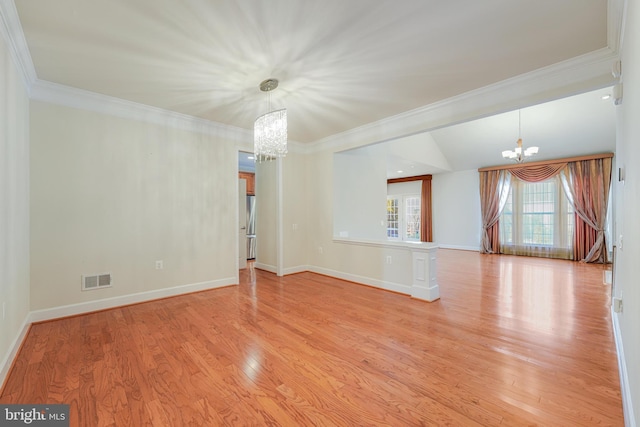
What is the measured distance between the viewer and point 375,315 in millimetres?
3223

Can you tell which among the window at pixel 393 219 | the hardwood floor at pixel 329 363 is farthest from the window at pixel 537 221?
the hardwood floor at pixel 329 363

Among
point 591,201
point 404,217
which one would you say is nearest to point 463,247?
point 404,217

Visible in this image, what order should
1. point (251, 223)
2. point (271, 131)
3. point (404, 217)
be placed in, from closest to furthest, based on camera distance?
point (271, 131), point (251, 223), point (404, 217)

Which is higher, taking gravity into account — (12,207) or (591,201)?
(591,201)

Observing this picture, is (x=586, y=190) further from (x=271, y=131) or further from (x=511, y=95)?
(x=271, y=131)

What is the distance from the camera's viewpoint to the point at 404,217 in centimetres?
1060

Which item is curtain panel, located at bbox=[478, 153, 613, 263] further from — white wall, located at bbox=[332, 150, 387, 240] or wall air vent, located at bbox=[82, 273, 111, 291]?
wall air vent, located at bbox=[82, 273, 111, 291]

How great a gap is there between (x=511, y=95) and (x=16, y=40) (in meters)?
4.68

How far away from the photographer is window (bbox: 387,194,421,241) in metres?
10.4

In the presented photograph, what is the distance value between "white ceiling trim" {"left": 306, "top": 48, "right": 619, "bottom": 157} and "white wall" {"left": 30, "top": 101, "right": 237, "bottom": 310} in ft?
9.28

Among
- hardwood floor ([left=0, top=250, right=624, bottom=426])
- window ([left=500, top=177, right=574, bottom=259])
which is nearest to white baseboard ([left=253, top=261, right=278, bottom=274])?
hardwood floor ([left=0, top=250, right=624, bottom=426])

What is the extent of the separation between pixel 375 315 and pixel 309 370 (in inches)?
53.8

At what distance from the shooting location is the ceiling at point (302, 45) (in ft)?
6.38

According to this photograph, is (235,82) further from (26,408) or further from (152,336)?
(26,408)
